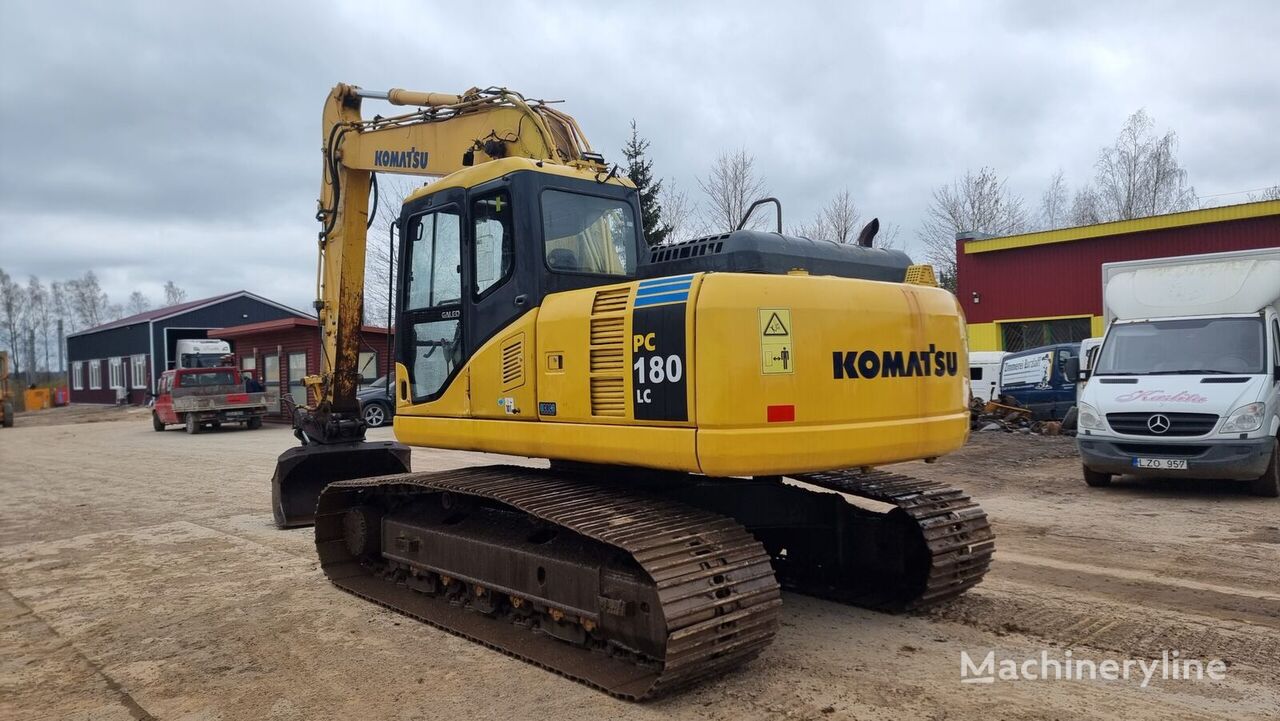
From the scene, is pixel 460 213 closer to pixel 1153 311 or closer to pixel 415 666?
pixel 415 666

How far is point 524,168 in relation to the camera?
5.38m

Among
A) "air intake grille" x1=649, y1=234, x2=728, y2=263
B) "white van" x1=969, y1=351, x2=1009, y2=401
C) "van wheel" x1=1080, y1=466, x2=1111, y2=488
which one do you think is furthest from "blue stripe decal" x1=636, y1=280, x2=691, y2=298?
"white van" x1=969, y1=351, x2=1009, y2=401

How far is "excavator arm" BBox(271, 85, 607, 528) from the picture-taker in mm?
7875

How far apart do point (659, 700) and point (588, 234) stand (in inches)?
111

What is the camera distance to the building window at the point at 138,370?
4253 centimetres

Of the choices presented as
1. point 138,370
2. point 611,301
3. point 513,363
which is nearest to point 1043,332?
point 513,363

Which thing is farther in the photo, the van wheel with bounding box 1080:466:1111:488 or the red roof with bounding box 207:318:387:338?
the red roof with bounding box 207:318:387:338

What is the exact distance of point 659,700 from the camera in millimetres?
4230

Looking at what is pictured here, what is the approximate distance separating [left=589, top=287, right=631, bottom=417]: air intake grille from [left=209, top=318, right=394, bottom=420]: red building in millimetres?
23229

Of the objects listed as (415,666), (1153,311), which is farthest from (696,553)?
(1153,311)

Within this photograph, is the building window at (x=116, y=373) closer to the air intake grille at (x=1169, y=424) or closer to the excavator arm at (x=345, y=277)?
the excavator arm at (x=345, y=277)

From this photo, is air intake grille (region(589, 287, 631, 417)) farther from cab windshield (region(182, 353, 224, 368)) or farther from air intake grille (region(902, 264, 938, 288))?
cab windshield (region(182, 353, 224, 368))

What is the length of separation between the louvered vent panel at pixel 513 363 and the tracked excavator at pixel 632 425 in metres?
0.01

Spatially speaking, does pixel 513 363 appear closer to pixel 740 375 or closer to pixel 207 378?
pixel 740 375
